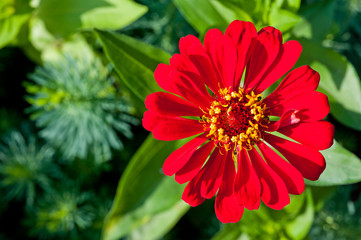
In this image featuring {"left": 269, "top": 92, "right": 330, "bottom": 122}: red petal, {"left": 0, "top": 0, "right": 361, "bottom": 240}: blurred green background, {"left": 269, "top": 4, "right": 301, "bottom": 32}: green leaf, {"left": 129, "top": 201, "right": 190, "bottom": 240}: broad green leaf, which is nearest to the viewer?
{"left": 269, "top": 92, "right": 330, "bottom": 122}: red petal

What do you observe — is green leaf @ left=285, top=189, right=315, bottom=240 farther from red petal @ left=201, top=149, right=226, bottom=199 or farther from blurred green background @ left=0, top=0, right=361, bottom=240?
red petal @ left=201, top=149, right=226, bottom=199

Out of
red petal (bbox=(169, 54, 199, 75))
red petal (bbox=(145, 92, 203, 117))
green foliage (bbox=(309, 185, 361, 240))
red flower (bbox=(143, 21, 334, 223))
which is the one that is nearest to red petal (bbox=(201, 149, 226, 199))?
red flower (bbox=(143, 21, 334, 223))

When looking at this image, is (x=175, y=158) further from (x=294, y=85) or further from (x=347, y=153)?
(x=347, y=153)

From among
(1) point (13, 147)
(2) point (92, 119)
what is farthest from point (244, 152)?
(1) point (13, 147)

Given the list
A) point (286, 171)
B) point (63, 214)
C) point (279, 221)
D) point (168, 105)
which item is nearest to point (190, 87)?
point (168, 105)

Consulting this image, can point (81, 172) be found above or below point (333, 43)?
above

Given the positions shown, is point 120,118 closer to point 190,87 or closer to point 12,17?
point 12,17

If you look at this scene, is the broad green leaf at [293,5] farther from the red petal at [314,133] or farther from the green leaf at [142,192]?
the green leaf at [142,192]

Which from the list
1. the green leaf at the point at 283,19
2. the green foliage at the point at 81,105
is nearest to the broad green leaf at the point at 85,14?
the green foliage at the point at 81,105
